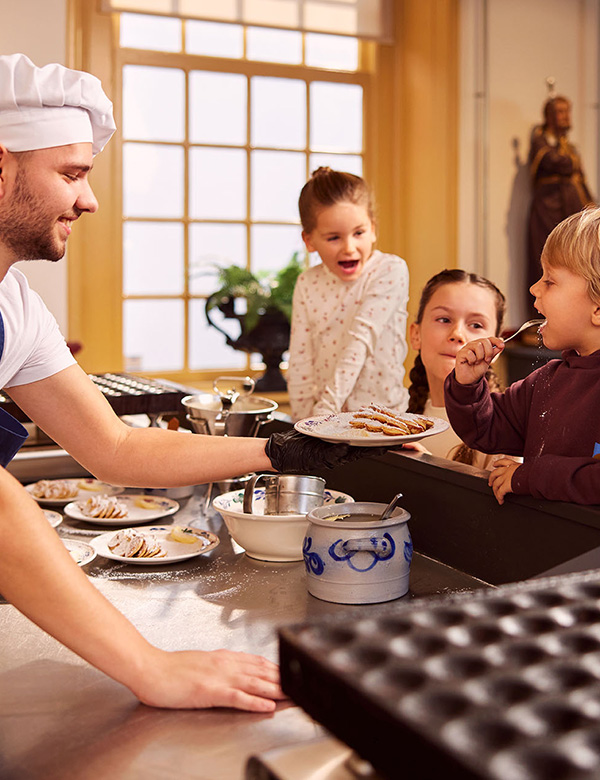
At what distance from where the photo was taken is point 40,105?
1.20 meters

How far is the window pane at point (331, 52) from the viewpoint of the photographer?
4285 mm

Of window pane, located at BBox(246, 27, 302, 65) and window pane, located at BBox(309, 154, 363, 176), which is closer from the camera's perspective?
window pane, located at BBox(246, 27, 302, 65)

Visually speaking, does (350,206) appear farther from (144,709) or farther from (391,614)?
(391,614)

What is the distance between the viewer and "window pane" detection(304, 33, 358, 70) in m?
4.29

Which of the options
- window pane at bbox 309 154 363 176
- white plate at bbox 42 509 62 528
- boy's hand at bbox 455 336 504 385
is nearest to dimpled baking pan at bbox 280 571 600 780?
boy's hand at bbox 455 336 504 385

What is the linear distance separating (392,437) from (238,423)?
55 cm

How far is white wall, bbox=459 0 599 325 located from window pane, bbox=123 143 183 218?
4.46 ft

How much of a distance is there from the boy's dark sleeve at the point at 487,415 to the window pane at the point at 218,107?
3.02 m

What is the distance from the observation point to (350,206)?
2.50m

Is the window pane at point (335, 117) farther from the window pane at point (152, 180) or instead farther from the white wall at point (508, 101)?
the window pane at point (152, 180)

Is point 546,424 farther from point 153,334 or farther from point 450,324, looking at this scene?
point 153,334

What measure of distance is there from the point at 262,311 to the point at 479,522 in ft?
8.06

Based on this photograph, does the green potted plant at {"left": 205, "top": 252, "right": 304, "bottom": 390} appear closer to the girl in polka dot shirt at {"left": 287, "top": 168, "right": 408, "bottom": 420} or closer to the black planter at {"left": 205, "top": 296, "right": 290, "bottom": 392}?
the black planter at {"left": 205, "top": 296, "right": 290, "bottom": 392}

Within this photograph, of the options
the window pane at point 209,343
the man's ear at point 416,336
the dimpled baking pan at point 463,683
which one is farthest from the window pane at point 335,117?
the dimpled baking pan at point 463,683
